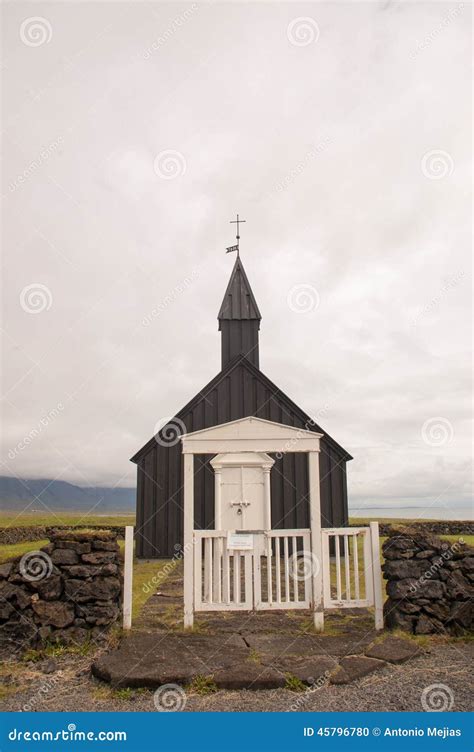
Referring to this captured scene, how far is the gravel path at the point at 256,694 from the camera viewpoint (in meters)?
4.76

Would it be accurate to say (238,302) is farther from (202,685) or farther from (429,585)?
(202,685)

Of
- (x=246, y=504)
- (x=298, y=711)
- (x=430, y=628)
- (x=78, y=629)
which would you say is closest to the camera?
(x=298, y=711)

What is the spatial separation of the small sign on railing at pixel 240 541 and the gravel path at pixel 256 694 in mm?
2587

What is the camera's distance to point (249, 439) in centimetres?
817

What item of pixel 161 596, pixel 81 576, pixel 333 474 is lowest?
pixel 161 596

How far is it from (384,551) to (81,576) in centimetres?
429

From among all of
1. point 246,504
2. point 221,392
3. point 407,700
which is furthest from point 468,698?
point 221,392

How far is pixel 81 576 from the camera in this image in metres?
6.83

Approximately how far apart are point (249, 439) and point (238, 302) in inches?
428

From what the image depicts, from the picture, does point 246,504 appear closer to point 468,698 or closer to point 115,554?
point 115,554

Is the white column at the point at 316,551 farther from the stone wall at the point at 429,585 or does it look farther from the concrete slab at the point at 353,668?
the concrete slab at the point at 353,668

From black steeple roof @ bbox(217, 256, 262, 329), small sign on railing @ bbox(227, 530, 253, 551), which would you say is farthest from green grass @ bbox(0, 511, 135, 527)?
small sign on railing @ bbox(227, 530, 253, 551)

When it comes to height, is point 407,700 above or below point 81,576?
below

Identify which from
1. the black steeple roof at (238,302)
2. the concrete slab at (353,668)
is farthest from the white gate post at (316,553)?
the black steeple roof at (238,302)
